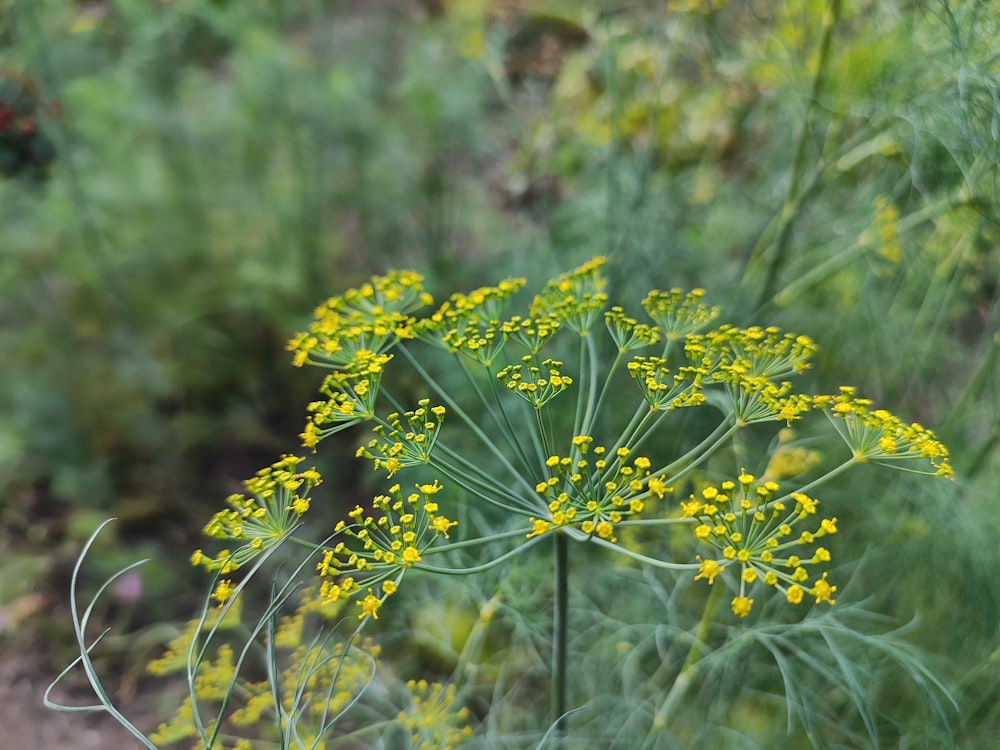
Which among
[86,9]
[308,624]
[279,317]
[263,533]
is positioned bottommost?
[308,624]

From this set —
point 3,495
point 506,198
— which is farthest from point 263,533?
point 506,198

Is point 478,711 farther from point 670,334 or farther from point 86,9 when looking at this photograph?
point 86,9

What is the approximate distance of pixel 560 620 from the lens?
2.07 ft

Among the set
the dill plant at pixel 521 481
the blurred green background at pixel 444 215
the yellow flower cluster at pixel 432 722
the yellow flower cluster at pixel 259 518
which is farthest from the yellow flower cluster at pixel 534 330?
the blurred green background at pixel 444 215

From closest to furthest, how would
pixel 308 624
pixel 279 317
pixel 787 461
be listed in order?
pixel 787 461 < pixel 308 624 < pixel 279 317

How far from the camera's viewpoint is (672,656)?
1216 mm

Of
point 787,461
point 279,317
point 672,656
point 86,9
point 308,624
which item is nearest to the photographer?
point 787,461

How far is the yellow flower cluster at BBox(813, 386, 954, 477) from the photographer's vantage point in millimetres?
565

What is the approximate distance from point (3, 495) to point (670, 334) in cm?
147

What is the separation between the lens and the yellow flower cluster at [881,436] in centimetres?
56

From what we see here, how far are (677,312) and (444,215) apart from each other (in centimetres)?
146

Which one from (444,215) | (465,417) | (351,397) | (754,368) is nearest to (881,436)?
(754,368)

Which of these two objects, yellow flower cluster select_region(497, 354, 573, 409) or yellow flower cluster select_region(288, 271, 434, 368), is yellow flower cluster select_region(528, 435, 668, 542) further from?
yellow flower cluster select_region(288, 271, 434, 368)

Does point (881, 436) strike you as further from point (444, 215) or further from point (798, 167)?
point (444, 215)
